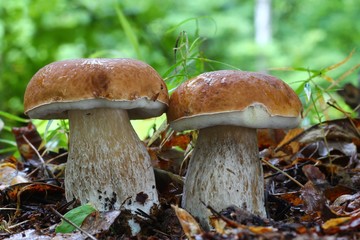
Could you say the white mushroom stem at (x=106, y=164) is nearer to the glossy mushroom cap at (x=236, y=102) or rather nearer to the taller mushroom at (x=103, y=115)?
Answer: the taller mushroom at (x=103, y=115)

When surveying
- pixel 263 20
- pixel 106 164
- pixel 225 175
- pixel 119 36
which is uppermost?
pixel 263 20

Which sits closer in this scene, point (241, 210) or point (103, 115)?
point (241, 210)

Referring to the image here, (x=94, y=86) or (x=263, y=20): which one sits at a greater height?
(x=263, y=20)

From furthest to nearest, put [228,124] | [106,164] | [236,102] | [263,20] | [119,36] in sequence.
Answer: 1. [263,20]
2. [119,36]
3. [106,164]
4. [228,124]
5. [236,102]

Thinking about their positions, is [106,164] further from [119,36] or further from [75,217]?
[119,36]

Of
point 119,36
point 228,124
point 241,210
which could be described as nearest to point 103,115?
point 228,124

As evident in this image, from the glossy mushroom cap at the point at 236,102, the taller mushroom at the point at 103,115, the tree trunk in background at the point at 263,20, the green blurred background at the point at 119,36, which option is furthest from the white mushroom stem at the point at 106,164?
the tree trunk in background at the point at 263,20

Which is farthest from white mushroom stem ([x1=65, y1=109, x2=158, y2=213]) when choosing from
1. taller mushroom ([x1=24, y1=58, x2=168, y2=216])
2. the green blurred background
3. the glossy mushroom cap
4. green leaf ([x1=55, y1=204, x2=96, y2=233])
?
the green blurred background

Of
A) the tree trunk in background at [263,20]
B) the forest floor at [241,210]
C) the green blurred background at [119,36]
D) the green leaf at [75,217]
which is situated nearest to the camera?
the forest floor at [241,210]
